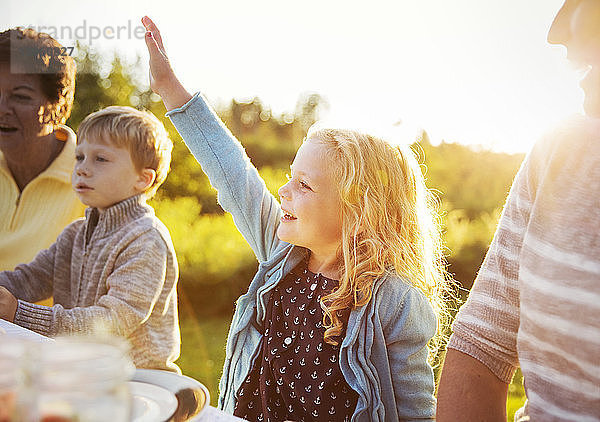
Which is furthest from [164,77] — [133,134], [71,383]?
[71,383]

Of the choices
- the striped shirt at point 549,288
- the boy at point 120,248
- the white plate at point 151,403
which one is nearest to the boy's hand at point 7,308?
the boy at point 120,248

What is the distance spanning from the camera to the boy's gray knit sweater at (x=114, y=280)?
5.15 ft

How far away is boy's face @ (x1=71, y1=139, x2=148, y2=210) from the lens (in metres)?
1.87

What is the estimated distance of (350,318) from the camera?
1.33m

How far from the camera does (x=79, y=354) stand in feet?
1.65

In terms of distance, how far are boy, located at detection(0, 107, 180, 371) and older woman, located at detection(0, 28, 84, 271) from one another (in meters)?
0.23

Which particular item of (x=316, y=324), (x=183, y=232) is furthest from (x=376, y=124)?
(x=183, y=232)

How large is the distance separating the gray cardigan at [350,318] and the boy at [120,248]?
0.32 metres

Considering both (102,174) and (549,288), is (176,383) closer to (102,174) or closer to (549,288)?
(549,288)

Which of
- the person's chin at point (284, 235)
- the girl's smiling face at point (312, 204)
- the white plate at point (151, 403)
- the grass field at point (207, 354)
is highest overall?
the girl's smiling face at point (312, 204)

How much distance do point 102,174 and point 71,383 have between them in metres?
1.48

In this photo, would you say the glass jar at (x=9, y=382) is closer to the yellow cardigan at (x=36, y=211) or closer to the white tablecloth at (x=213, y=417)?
the white tablecloth at (x=213, y=417)

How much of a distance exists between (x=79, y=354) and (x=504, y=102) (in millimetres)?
2507

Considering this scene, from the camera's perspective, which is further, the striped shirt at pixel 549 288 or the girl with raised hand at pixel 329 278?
the girl with raised hand at pixel 329 278
